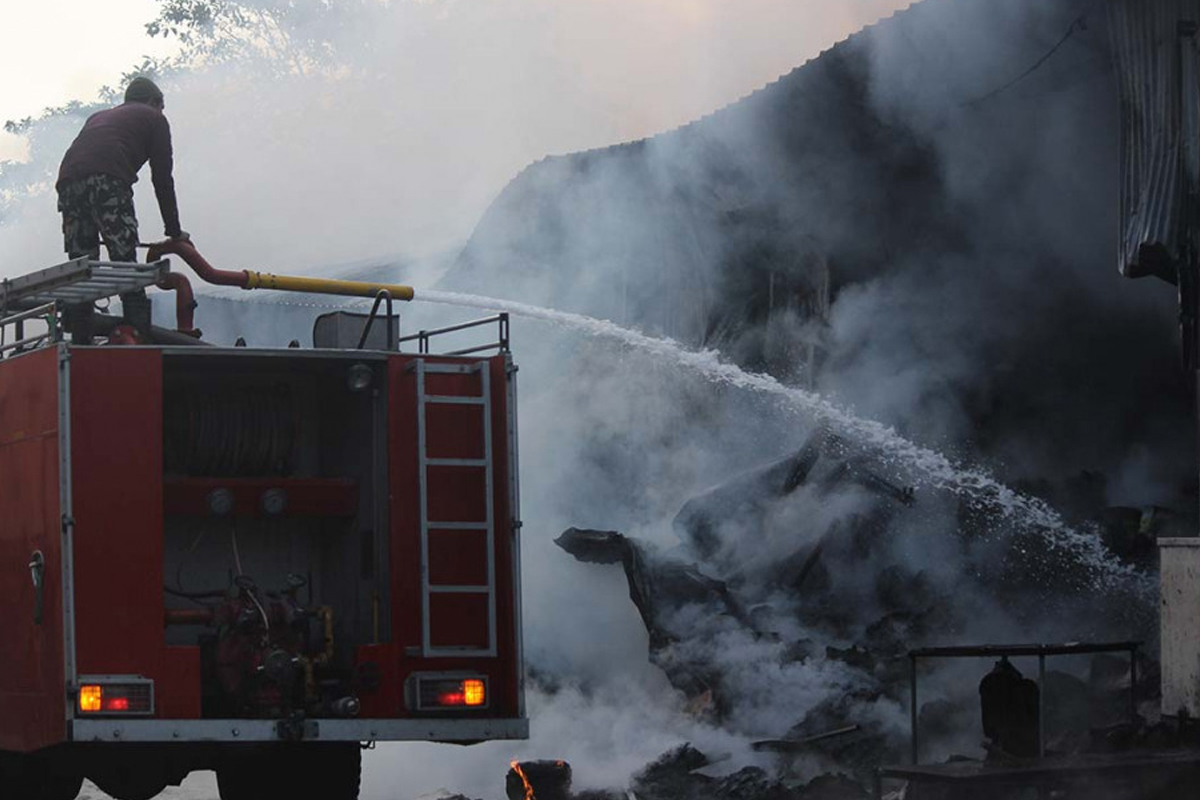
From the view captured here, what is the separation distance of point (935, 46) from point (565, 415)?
4.43 m

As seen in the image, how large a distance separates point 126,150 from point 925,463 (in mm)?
5879

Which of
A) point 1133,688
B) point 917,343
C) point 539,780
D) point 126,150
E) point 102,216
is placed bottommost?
point 539,780

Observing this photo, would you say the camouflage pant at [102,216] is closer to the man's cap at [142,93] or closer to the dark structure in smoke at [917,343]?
the man's cap at [142,93]

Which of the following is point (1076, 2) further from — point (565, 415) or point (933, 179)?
point (565, 415)

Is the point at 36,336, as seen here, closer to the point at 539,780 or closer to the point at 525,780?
the point at 525,780

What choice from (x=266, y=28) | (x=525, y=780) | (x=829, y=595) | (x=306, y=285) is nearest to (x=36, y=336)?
(x=306, y=285)

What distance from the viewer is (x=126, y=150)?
885 cm

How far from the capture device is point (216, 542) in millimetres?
7895

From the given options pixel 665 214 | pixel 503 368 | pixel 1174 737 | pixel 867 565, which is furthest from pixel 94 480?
pixel 665 214

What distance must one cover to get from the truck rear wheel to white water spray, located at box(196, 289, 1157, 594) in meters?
3.90

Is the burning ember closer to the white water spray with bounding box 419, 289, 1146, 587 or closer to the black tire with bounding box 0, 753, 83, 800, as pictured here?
the black tire with bounding box 0, 753, 83, 800

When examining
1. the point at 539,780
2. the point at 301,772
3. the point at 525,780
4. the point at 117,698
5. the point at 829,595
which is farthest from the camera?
the point at 829,595

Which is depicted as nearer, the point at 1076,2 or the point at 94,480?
the point at 94,480

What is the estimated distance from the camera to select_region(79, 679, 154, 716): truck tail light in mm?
6992
